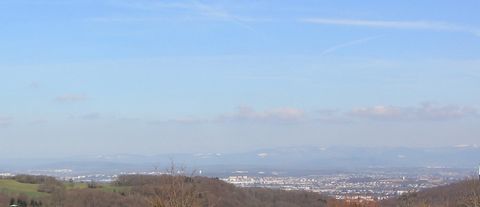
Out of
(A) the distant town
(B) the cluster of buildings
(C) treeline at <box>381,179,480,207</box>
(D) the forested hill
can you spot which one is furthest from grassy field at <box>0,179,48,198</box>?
(C) treeline at <box>381,179,480,207</box>

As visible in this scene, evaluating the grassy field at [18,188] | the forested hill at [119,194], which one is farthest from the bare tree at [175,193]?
the grassy field at [18,188]

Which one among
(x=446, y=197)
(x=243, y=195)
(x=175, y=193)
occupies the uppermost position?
(x=243, y=195)

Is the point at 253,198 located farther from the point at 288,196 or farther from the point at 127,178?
the point at 127,178

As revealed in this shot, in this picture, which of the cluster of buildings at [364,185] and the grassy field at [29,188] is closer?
the grassy field at [29,188]

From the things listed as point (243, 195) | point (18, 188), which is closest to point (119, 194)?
point (18, 188)

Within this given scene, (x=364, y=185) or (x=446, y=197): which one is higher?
(x=364, y=185)

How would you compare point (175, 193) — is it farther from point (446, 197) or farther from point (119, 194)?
point (119, 194)

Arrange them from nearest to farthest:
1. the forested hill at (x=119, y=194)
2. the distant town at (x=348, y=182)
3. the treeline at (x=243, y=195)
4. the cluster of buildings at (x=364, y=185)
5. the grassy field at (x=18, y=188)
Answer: the forested hill at (x=119, y=194) < the grassy field at (x=18, y=188) < the treeline at (x=243, y=195) < the cluster of buildings at (x=364, y=185) < the distant town at (x=348, y=182)

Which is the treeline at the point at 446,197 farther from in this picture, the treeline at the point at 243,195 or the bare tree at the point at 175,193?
the bare tree at the point at 175,193
